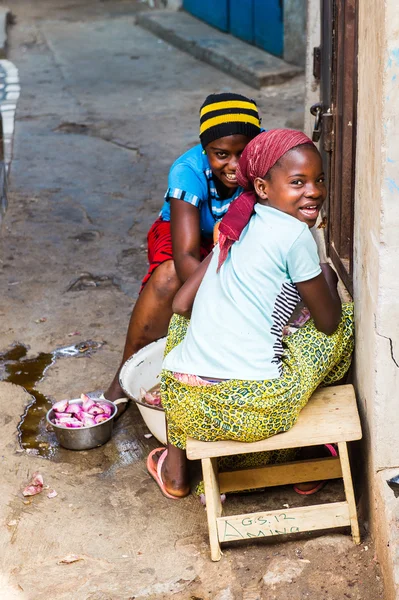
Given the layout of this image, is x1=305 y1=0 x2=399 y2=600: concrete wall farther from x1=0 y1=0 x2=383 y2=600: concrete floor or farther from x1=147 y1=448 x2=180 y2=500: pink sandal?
x1=147 y1=448 x2=180 y2=500: pink sandal

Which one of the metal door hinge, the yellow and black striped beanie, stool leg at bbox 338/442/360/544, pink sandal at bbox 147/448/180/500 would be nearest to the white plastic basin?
pink sandal at bbox 147/448/180/500

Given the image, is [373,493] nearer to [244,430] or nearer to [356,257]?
[244,430]

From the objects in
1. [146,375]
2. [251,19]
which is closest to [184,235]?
[146,375]

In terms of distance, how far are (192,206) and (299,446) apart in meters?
1.13

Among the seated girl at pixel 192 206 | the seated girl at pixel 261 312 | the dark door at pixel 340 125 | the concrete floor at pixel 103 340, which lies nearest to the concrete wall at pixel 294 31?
the concrete floor at pixel 103 340

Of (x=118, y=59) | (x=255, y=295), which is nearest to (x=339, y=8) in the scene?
(x=255, y=295)

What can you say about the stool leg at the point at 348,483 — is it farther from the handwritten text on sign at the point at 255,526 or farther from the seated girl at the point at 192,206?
the seated girl at the point at 192,206

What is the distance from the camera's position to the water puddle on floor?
3.47m

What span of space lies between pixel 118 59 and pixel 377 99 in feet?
32.7

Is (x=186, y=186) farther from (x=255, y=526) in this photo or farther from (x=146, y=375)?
(x=255, y=526)

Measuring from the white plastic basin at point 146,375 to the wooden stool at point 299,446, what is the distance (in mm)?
480

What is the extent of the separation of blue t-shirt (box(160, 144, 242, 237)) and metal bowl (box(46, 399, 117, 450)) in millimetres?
901

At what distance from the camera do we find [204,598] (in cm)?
258

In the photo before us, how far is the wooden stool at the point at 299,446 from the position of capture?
262 centimetres
